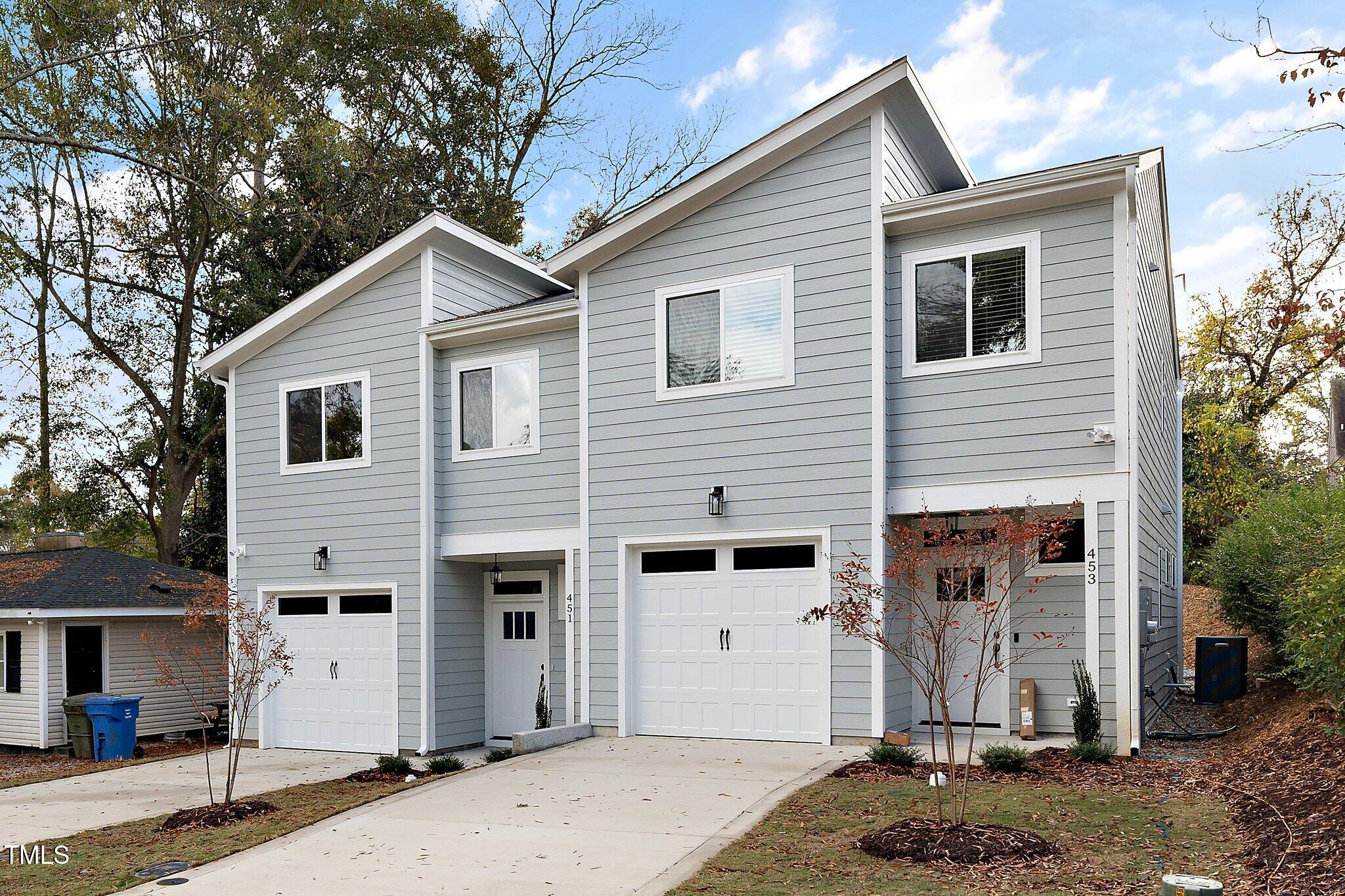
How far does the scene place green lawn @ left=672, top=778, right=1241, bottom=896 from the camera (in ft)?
21.3

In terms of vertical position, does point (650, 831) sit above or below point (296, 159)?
below

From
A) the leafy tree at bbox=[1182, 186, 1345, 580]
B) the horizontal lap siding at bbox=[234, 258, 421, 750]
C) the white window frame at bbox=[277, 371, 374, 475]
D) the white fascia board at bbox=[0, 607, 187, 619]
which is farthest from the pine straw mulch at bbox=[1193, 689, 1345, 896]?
the leafy tree at bbox=[1182, 186, 1345, 580]

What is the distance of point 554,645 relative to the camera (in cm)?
1500

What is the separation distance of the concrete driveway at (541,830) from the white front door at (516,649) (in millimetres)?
3560

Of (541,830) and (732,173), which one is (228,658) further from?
(732,173)

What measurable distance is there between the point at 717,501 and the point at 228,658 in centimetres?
549

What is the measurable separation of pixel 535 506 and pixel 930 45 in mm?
10562

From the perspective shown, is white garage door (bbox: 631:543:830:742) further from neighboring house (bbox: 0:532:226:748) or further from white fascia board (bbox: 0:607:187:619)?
white fascia board (bbox: 0:607:187:619)

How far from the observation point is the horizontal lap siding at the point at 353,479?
15.0 meters

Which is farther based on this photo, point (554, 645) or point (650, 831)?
point (554, 645)

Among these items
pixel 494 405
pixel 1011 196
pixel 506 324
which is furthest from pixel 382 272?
pixel 1011 196

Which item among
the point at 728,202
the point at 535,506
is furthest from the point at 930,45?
the point at 535,506

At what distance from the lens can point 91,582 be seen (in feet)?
62.8

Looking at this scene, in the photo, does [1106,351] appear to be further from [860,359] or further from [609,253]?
[609,253]
